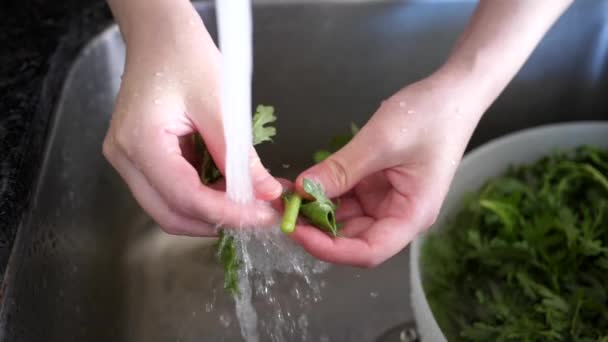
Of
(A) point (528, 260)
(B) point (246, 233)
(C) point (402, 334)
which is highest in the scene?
(B) point (246, 233)

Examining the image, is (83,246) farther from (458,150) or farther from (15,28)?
(458,150)

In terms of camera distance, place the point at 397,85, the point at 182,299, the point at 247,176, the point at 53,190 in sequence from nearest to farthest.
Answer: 1. the point at 247,176
2. the point at 53,190
3. the point at 182,299
4. the point at 397,85

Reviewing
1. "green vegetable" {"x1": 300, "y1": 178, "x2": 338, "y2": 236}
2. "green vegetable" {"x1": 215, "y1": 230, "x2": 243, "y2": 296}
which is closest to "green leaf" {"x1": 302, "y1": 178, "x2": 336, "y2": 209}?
"green vegetable" {"x1": 300, "y1": 178, "x2": 338, "y2": 236}

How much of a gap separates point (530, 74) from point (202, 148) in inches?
22.4

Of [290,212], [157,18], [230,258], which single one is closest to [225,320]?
[230,258]

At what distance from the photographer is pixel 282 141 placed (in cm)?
83

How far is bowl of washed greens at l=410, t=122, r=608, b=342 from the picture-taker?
73 centimetres

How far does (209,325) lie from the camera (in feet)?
2.48

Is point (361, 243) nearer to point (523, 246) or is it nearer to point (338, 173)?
point (338, 173)

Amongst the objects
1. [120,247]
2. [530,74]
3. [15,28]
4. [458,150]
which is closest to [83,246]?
[120,247]

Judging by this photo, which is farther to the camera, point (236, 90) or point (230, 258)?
point (230, 258)

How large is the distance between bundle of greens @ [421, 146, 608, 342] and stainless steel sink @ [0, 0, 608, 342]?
0.29ft

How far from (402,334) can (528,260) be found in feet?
0.63

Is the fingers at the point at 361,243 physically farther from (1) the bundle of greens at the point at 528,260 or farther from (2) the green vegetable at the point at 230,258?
(1) the bundle of greens at the point at 528,260
